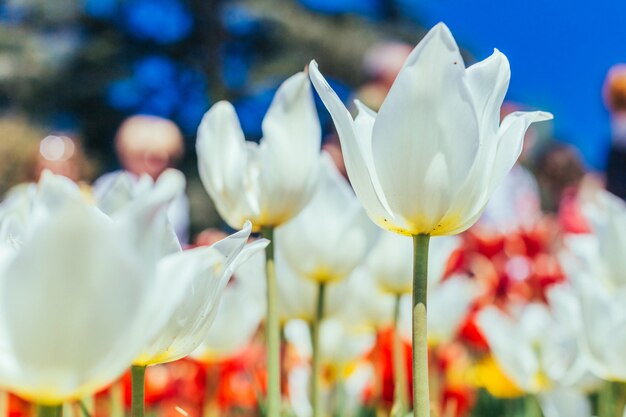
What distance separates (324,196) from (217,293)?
0.48m

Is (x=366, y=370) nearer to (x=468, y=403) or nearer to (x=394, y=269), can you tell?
(x=468, y=403)

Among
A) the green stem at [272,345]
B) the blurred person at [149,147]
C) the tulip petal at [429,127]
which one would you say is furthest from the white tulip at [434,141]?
the blurred person at [149,147]

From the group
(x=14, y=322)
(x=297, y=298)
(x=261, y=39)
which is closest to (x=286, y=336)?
(x=297, y=298)

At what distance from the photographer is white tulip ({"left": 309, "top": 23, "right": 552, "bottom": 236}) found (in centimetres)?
56

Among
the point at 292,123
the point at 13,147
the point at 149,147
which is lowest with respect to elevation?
the point at 292,123

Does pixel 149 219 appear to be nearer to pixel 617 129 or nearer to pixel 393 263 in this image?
pixel 393 263

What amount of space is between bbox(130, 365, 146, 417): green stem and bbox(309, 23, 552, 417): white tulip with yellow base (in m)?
0.17

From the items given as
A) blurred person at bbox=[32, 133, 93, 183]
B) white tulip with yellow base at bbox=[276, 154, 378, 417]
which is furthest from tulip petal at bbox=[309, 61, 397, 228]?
blurred person at bbox=[32, 133, 93, 183]

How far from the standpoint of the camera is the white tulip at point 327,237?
38.5 inches

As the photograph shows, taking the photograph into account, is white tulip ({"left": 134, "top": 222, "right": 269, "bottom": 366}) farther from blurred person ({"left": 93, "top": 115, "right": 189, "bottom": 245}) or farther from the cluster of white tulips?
blurred person ({"left": 93, "top": 115, "right": 189, "bottom": 245})

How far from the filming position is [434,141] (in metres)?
0.57

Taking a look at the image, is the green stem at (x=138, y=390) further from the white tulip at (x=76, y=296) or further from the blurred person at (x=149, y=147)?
the blurred person at (x=149, y=147)

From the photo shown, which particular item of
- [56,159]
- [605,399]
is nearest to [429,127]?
[605,399]

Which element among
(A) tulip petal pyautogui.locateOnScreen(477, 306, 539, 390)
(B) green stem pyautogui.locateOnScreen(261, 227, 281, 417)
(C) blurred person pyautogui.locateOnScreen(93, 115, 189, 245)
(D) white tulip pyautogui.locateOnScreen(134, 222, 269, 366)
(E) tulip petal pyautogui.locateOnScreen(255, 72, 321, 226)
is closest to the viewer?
(D) white tulip pyautogui.locateOnScreen(134, 222, 269, 366)
